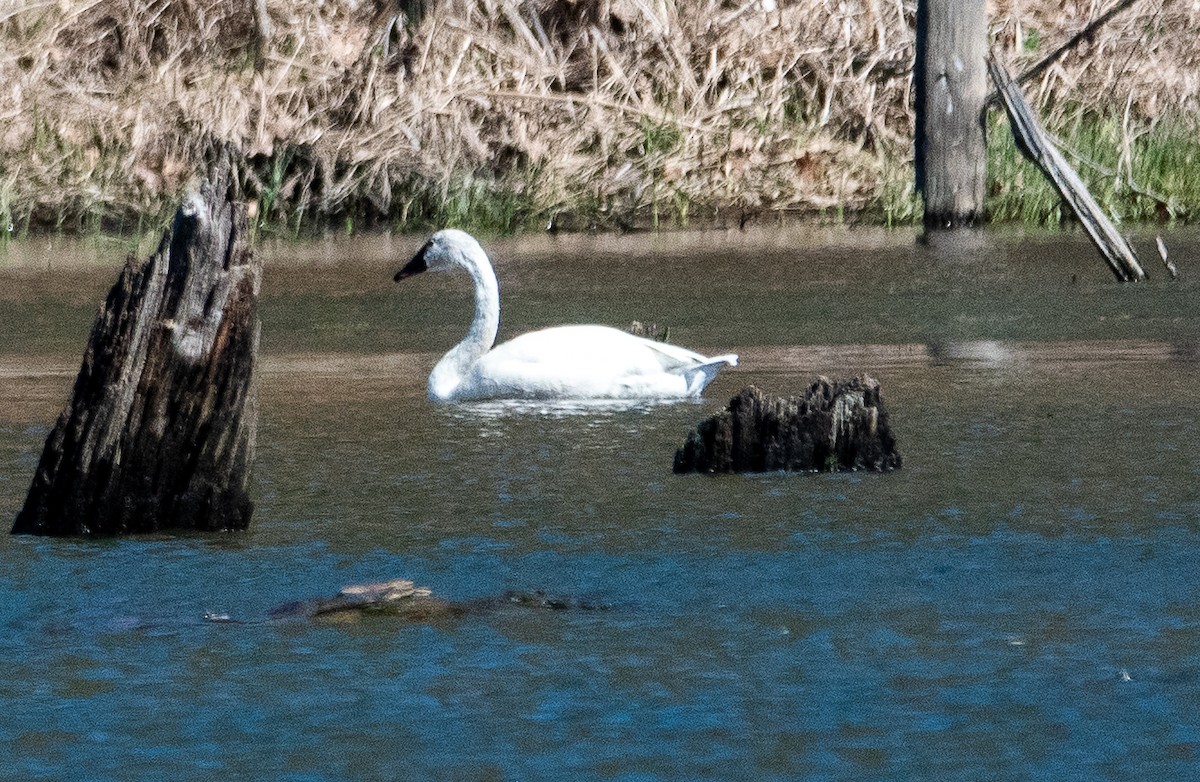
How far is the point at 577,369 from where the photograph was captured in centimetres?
842

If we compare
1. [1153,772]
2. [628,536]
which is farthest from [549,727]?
[628,536]

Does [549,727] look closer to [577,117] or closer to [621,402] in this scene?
[621,402]

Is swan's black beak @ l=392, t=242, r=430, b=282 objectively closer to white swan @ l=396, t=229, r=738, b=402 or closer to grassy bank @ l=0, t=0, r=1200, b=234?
white swan @ l=396, t=229, r=738, b=402

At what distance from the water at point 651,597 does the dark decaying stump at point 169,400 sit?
4.7 inches

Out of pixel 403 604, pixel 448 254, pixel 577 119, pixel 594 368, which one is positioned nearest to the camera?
pixel 403 604

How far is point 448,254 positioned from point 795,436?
380 centimetres

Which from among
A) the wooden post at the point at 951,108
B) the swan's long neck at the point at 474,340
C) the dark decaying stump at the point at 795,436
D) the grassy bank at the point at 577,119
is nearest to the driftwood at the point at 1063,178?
the wooden post at the point at 951,108

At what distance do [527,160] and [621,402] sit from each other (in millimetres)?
9374

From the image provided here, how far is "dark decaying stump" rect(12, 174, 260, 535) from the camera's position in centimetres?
542

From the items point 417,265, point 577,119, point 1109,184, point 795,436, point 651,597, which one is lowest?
point 651,597

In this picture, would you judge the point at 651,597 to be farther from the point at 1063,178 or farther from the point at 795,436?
the point at 1063,178

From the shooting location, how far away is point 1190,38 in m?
19.1

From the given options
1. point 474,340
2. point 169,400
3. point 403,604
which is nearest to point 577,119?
point 474,340

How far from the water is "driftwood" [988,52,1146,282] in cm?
261
